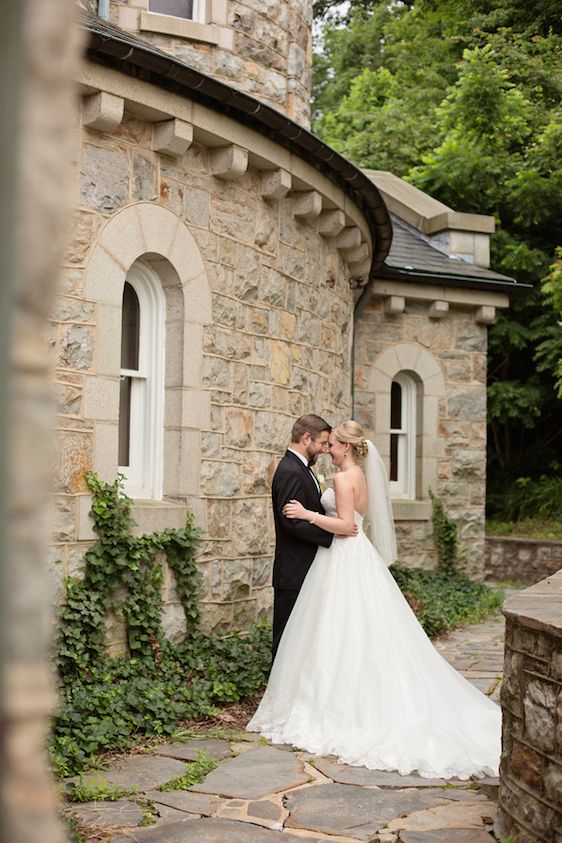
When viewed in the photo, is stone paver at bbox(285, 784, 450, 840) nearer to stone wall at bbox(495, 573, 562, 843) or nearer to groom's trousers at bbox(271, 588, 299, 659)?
stone wall at bbox(495, 573, 562, 843)

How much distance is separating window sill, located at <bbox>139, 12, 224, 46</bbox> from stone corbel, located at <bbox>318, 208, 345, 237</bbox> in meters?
1.82

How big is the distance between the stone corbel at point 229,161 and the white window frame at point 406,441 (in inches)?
263

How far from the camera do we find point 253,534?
295 inches

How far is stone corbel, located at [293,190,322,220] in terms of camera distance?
7953 millimetres

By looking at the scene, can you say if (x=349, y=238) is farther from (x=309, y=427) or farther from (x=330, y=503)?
(x=330, y=503)

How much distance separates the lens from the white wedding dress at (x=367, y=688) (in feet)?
17.5

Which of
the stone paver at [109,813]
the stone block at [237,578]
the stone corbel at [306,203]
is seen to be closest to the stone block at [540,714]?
the stone paver at [109,813]

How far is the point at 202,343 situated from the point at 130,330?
518 mm

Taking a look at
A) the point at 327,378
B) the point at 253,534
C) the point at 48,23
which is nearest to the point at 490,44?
the point at 327,378

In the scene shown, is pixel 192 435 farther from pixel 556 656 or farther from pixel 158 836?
pixel 556 656

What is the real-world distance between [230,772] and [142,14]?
6.29 metres

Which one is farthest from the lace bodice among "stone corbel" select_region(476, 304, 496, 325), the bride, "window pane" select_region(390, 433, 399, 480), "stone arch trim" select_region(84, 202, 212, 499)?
"stone corbel" select_region(476, 304, 496, 325)

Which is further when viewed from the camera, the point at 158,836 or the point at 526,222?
the point at 526,222

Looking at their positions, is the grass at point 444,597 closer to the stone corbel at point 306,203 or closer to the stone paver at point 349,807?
the stone corbel at point 306,203
